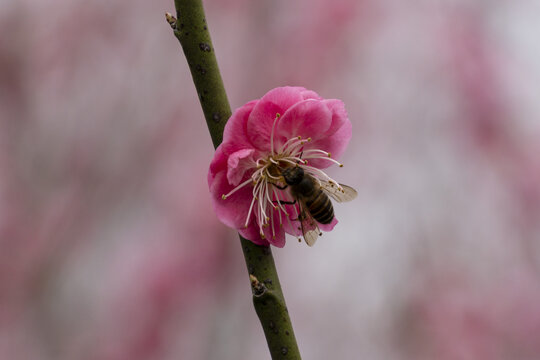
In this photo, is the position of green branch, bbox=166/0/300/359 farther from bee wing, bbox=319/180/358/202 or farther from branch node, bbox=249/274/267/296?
bee wing, bbox=319/180/358/202

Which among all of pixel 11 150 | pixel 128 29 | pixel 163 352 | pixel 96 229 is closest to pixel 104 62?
pixel 128 29

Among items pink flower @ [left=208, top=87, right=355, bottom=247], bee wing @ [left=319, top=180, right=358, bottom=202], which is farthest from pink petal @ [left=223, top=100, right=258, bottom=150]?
bee wing @ [left=319, top=180, right=358, bottom=202]

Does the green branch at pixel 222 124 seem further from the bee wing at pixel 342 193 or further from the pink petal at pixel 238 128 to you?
the bee wing at pixel 342 193

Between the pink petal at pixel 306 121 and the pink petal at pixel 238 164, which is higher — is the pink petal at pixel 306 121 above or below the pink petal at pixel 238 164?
above

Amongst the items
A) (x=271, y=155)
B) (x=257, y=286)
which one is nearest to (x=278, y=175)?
(x=271, y=155)

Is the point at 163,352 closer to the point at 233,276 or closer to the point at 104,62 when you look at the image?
the point at 233,276

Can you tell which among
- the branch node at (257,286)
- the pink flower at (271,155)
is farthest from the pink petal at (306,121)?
the branch node at (257,286)

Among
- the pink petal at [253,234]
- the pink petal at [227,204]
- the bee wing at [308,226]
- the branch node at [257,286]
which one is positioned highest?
the pink petal at [227,204]
